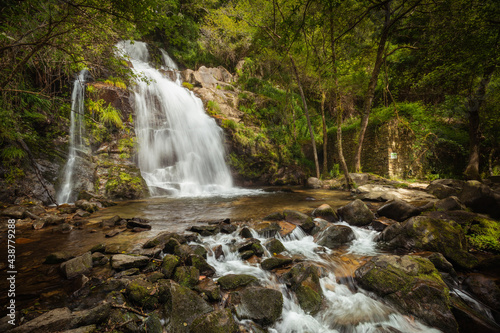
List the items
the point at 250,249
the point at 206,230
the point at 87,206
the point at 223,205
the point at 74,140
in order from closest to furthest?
the point at 250,249 → the point at 206,230 → the point at 87,206 → the point at 223,205 → the point at 74,140

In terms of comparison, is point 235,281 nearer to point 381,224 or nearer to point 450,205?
point 381,224

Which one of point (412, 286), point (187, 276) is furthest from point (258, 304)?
point (412, 286)

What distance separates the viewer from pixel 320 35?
463 inches

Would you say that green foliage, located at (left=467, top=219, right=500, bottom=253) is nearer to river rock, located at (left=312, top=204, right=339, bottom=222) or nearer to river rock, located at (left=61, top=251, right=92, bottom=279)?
river rock, located at (left=312, top=204, right=339, bottom=222)

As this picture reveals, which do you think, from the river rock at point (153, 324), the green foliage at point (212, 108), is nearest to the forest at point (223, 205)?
the river rock at point (153, 324)

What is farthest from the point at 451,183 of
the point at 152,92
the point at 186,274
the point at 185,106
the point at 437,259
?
the point at 152,92

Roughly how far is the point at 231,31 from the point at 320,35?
10379 mm

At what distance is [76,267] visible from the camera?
2814 millimetres


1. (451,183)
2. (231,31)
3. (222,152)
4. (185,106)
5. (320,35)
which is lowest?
(451,183)

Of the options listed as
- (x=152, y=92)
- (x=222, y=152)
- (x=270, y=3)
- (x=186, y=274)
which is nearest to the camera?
(x=186, y=274)

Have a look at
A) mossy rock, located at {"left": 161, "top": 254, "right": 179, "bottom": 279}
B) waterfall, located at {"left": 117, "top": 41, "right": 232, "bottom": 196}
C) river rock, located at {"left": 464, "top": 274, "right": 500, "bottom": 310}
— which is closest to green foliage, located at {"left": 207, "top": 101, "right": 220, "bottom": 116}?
waterfall, located at {"left": 117, "top": 41, "right": 232, "bottom": 196}

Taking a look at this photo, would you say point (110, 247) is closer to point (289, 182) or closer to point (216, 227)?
point (216, 227)

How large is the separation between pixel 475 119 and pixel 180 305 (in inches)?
516

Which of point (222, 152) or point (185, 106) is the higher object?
point (185, 106)
